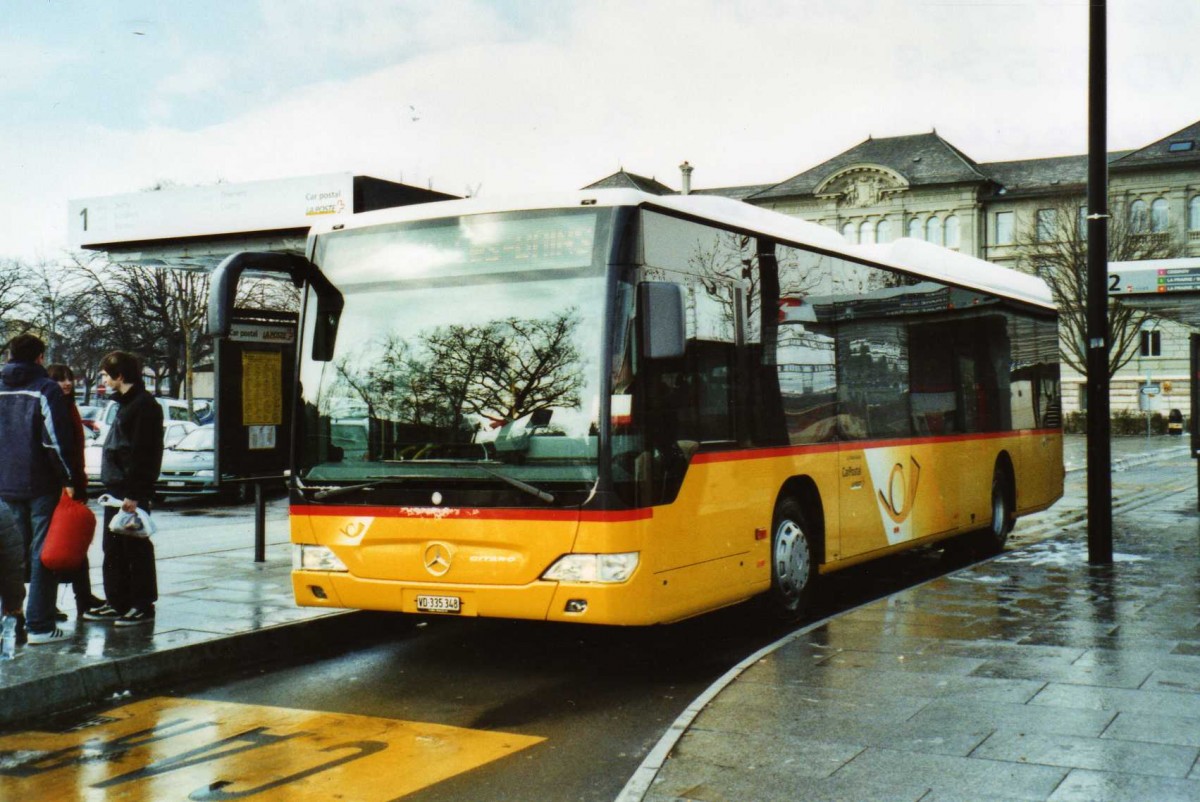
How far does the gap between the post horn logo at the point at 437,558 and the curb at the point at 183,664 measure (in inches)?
62.5

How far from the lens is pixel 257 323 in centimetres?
1064

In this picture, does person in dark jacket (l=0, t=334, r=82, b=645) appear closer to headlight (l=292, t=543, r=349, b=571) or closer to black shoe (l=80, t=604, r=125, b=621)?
black shoe (l=80, t=604, r=125, b=621)

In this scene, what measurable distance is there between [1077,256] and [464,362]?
5223 centimetres

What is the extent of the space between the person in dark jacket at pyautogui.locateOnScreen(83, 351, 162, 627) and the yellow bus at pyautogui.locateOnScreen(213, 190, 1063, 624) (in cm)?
137

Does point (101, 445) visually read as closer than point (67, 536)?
No

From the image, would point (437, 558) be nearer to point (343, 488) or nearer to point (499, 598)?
point (499, 598)

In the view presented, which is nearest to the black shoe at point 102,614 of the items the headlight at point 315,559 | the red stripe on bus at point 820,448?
the headlight at point 315,559

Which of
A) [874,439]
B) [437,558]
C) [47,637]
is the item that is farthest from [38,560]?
[874,439]

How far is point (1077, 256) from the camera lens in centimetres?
5472

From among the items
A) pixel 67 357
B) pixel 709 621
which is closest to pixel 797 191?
pixel 67 357

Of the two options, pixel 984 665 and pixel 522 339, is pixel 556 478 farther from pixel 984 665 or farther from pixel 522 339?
pixel 984 665

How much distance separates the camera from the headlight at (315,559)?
774 centimetres

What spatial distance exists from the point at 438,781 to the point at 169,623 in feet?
12.4

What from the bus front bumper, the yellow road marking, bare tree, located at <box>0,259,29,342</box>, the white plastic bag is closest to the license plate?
the bus front bumper
